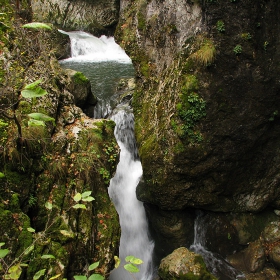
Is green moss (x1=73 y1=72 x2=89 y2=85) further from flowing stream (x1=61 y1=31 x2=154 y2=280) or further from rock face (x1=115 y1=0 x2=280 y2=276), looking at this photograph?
rock face (x1=115 y1=0 x2=280 y2=276)

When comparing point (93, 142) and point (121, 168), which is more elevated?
point (93, 142)

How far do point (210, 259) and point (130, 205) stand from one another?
120 inches

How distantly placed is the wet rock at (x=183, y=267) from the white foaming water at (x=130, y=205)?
1569 millimetres

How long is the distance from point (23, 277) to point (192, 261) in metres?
4.10

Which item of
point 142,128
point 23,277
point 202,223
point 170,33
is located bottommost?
point 202,223

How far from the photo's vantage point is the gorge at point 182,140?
485 cm

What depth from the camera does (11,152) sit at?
14.2 ft

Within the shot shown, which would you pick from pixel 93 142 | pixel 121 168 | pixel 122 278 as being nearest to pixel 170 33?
pixel 93 142

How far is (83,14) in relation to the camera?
2317 cm

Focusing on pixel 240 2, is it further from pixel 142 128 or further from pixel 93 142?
pixel 93 142

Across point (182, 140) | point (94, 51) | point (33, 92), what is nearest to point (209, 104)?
point (182, 140)

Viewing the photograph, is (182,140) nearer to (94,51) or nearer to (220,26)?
(220,26)

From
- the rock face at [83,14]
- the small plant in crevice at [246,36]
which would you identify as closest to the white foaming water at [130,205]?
the small plant in crevice at [246,36]

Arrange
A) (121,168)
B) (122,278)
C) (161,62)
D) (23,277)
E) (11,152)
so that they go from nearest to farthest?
(23,277) < (11,152) < (122,278) < (161,62) < (121,168)
